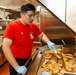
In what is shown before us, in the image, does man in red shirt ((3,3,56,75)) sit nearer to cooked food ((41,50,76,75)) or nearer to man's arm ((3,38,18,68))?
man's arm ((3,38,18,68))

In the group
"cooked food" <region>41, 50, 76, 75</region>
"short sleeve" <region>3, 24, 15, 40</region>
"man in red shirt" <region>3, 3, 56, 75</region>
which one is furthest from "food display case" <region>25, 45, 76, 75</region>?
"short sleeve" <region>3, 24, 15, 40</region>

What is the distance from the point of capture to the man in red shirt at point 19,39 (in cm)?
A: 145

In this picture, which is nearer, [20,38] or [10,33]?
[10,33]

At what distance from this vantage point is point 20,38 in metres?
1.59

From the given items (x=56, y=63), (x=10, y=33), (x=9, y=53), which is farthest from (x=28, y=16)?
(x=56, y=63)

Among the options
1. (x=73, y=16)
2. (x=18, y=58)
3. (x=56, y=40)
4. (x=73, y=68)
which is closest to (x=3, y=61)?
(x=56, y=40)

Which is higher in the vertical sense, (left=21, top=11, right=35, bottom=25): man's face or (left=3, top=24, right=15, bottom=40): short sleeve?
(left=21, top=11, right=35, bottom=25): man's face

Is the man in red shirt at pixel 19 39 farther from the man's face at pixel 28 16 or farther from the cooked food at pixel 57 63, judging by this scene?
the cooked food at pixel 57 63

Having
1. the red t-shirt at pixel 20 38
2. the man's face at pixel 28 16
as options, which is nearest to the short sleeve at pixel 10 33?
the red t-shirt at pixel 20 38

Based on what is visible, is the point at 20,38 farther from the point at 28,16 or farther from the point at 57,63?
the point at 57,63

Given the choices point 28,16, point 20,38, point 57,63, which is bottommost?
point 57,63

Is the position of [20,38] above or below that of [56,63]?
above

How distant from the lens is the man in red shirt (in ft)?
4.77

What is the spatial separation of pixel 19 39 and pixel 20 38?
0.02m
